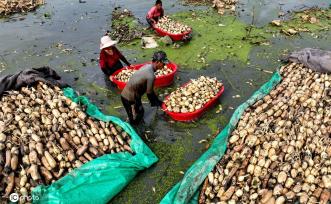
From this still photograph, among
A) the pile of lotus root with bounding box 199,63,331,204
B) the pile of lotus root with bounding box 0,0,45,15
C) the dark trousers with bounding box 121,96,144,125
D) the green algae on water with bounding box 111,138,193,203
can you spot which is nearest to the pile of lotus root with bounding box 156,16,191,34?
the dark trousers with bounding box 121,96,144,125

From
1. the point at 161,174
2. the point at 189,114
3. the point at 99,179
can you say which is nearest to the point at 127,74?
the point at 189,114

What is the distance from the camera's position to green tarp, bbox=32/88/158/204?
4855mm

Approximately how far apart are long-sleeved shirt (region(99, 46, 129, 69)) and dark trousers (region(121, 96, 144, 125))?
5.69ft

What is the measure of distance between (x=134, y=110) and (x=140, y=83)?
83cm

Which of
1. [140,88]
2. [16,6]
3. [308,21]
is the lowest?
[16,6]

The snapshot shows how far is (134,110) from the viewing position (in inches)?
271

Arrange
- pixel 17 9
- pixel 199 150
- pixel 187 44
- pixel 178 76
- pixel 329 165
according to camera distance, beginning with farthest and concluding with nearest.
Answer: pixel 17 9 < pixel 187 44 < pixel 178 76 < pixel 199 150 < pixel 329 165

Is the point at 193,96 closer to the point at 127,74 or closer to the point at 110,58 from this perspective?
the point at 127,74

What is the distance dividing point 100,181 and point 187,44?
621 cm

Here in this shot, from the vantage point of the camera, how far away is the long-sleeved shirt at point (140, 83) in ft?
20.1

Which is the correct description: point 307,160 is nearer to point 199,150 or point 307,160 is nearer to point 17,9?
point 199,150

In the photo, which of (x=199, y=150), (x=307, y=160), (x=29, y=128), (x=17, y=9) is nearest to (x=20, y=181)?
(x=29, y=128)

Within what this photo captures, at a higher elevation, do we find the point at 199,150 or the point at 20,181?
the point at 20,181

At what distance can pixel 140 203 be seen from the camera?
535 centimetres
